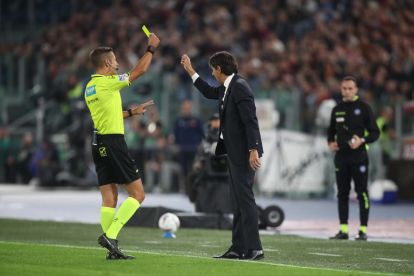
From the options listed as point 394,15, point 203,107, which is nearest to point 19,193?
point 203,107

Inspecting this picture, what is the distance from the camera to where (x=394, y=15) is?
28594 millimetres

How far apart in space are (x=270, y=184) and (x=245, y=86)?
49.1 feet

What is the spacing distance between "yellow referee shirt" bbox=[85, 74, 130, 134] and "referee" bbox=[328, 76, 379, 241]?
15.6ft

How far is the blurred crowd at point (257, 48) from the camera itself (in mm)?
25703

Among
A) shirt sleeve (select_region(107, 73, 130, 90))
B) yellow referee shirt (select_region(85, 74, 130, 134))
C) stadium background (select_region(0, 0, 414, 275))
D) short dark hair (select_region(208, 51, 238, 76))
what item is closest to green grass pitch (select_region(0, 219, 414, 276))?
stadium background (select_region(0, 0, 414, 275))

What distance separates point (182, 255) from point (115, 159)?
1.27m

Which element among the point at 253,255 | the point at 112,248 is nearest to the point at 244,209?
the point at 253,255

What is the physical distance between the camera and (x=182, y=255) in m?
11.7

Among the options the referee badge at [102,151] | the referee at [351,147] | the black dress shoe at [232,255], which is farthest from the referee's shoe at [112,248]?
the referee at [351,147]

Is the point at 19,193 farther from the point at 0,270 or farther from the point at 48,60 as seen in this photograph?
the point at 0,270

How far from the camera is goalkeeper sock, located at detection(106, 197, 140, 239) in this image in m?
11.2

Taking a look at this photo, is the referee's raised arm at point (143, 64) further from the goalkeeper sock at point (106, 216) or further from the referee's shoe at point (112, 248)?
the referee's shoe at point (112, 248)

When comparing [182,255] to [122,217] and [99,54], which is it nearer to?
[122,217]

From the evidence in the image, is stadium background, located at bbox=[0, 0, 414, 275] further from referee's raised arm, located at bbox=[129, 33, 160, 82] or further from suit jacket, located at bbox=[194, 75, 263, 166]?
referee's raised arm, located at bbox=[129, 33, 160, 82]
